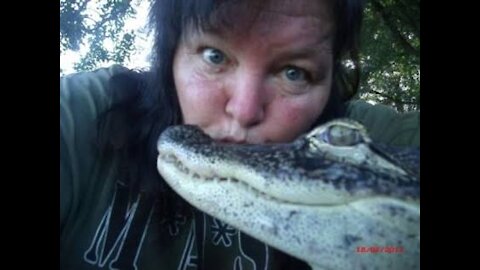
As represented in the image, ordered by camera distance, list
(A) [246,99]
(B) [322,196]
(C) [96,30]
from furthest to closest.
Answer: (C) [96,30] → (A) [246,99] → (B) [322,196]

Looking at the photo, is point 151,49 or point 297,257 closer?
point 297,257

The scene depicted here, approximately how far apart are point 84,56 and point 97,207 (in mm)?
319

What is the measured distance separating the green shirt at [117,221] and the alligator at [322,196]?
0.28 feet

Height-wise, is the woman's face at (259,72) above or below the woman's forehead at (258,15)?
below

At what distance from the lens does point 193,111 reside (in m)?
1.20

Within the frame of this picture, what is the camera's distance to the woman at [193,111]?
1159 mm

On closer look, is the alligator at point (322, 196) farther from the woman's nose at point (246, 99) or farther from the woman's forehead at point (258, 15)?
the woman's forehead at point (258, 15)

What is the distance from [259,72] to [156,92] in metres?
0.22

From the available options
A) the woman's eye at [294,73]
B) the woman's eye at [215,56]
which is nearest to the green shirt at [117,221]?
the woman's eye at [294,73]
